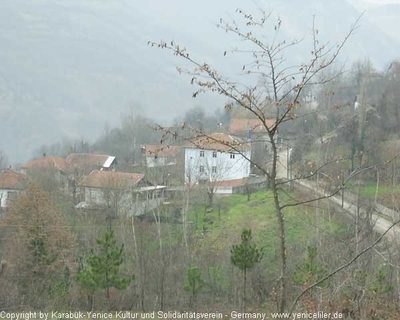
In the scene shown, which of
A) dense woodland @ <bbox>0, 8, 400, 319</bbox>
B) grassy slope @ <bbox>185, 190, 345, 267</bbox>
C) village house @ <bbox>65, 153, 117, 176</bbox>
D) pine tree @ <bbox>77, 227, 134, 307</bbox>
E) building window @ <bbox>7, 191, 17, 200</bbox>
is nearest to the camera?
dense woodland @ <bbox>0, 8, 400, 319</bbox>

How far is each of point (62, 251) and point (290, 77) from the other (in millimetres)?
11006

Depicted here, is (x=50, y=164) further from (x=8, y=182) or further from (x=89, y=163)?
(x=89, y=163)

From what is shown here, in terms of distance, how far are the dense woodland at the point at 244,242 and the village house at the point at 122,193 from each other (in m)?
0.44

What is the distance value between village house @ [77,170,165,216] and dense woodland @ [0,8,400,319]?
443 millimetres

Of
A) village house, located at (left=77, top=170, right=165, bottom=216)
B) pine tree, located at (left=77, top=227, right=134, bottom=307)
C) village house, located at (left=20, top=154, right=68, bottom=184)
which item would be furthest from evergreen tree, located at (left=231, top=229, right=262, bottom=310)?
village house, located at (left=20, top=154, right=68, bottom=184)

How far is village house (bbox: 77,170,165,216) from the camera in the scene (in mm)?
17984

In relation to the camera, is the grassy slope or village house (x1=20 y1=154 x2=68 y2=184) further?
village house (x1=20 y1=154 x2=68 y2=184)

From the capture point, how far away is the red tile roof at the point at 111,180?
18.3 meters

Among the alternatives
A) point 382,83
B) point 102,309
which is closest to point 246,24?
point 102,309

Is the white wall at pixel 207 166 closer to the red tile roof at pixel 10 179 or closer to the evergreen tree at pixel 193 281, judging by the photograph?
the red tile roof at pixel 10 179

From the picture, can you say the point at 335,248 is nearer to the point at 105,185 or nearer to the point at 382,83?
the point at 105,185

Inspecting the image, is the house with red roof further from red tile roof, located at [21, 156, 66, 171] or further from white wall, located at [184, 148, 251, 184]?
white wall, located at [184, 148, 251, 184]

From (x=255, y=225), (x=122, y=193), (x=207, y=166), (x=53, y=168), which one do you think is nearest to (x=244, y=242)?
(x=255, y=225)

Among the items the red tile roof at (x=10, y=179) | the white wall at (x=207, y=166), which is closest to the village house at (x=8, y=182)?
the red tile roof at (x=10, y=179)
